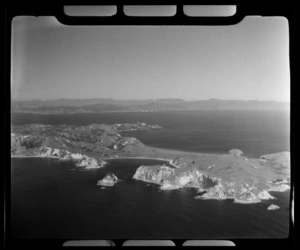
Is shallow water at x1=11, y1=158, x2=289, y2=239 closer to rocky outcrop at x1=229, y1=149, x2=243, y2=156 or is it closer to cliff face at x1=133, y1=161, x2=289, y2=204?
cliff face at x1=133, y1=161, x2=289, y2=204

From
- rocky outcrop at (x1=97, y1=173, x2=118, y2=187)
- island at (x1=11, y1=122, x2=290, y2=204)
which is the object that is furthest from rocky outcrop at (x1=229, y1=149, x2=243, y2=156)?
rocky outcrop at (x1=97, y1=173, x2=118, y2=187)

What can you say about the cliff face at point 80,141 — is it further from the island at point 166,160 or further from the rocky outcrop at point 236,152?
the rocky outcrop at point 236,152

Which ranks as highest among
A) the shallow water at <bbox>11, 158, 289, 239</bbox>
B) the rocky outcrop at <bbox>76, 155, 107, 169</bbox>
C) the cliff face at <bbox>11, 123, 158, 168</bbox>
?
Answer: the cliff face at <bbox>11, 123, 158, 168</bbox>

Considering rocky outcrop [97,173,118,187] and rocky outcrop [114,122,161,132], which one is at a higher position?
rocky outcrop [114,122,161,132]

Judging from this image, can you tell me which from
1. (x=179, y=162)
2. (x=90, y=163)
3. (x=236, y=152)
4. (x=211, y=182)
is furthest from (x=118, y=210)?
(x=236, y=152)

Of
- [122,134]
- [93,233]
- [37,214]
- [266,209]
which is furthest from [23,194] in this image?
[266,209]

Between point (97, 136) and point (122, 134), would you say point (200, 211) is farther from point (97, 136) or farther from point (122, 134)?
point (97, 136)
